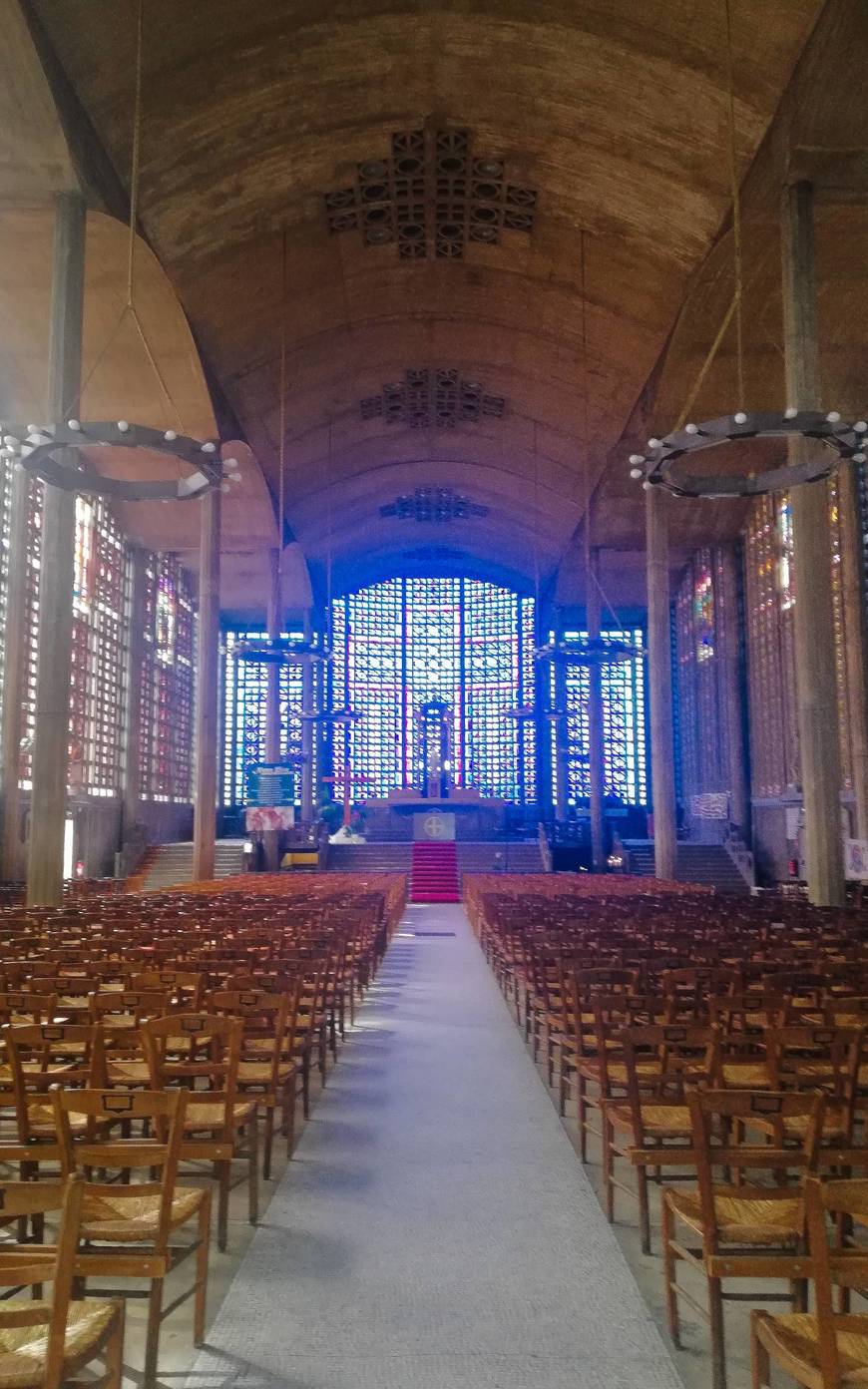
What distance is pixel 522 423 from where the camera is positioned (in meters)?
32.0

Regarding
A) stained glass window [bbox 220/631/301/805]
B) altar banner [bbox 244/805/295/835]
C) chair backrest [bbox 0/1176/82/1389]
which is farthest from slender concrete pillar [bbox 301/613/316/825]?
chair backrest [bbox 0/1176/82/1389]

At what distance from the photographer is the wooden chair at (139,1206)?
9.96ft

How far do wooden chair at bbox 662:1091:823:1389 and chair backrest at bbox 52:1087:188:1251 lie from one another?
1.60 meters

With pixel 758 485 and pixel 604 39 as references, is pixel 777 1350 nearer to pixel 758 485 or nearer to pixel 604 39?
pixel 758 485

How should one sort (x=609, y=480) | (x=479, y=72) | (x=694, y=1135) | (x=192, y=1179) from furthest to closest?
1. (x=609, y=480)
2. (x=479, y=72)
3. (x=192, y=1179)
4. (x=694, y=1135)

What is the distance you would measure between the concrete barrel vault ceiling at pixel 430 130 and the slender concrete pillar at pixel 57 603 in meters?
2.29

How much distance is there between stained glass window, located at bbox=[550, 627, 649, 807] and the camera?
147 ft

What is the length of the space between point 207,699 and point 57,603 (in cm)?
935

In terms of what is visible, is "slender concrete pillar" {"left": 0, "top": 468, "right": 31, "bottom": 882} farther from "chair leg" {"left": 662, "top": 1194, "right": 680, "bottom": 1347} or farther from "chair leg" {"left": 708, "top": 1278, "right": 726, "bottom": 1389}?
"chair leg" {"left": 708, "top": 1278, "right": 726, "bottom": 1389}

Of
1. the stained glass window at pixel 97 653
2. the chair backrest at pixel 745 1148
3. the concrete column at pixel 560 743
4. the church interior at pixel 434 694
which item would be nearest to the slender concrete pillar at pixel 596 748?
the church interior at pixel 434 694

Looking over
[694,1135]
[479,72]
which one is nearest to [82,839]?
[479,72]

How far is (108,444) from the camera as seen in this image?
11.2 m

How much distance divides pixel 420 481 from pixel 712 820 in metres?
15.9

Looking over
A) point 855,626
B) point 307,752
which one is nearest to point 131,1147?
point 855,626
